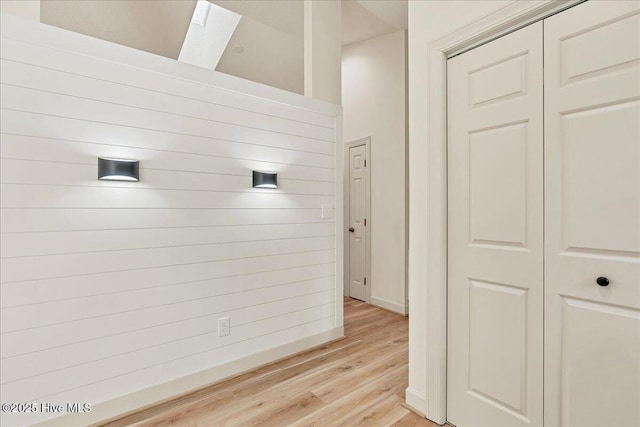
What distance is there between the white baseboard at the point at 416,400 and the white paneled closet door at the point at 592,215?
0.69 m

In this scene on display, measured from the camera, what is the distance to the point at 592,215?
1368 millimetres

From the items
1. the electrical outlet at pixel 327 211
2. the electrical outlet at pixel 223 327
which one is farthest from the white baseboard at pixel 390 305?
the electrical outlet at pixel 223 327

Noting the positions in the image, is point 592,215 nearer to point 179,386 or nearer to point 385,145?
point 179,386

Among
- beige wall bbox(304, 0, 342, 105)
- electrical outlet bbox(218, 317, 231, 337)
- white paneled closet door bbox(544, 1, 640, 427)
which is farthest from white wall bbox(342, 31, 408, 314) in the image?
white paneled closet door bbox(544, 1, 640, 427)

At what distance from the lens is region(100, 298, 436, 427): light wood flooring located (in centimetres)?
198

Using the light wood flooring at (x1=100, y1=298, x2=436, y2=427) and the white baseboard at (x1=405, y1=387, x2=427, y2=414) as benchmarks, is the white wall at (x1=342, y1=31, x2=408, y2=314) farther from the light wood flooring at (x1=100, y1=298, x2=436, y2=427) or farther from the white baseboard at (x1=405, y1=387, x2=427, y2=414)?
the white baseboard at (x1=405, y1=387, x2=427, y2=414)

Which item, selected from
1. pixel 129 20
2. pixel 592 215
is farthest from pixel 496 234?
pixel 129 20

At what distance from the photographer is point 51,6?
9.18 feet

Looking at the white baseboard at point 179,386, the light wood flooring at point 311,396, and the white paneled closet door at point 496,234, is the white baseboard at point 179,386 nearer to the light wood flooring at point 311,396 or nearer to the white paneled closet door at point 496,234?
the light wood flooring at point 311,396

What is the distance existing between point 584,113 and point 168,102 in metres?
2.42

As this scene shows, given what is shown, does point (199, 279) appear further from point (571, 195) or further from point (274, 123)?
point (571, 195)

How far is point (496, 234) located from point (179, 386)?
2.34 meters

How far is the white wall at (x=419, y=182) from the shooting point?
6.55ft

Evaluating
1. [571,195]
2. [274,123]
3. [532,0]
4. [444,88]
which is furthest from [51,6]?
[571,195]
